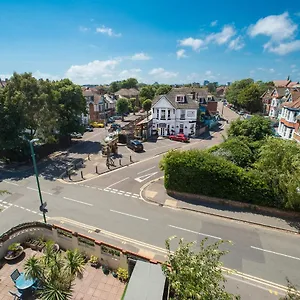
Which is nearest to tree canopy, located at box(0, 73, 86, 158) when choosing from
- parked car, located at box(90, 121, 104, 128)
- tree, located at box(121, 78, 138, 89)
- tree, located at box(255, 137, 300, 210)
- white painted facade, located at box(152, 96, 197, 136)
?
white painted facade, located at box(152, 96, 197, 136)

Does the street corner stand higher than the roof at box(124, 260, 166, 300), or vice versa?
the roof at box(124, 260, 166, 300)

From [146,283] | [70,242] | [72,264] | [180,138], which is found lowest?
[70,242]

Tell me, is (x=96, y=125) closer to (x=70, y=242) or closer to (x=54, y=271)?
(x=70, y=242)

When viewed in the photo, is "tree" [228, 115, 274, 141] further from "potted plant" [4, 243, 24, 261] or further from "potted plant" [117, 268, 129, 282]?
"potted plant" [4, 243, 24, 261]

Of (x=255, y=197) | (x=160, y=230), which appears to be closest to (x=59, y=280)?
(x=160, y=230)

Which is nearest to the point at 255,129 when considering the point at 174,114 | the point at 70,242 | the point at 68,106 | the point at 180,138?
the point at 180,138

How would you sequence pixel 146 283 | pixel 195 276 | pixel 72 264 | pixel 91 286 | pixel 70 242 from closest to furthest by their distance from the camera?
1. pixel 195 276
2. pixel 146 283
3. pixel 72 264
4. pixel 91 286
5. pixel 70 242

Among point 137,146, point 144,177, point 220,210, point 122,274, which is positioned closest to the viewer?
point 122,274

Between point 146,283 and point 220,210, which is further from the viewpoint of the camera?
point 220,210
